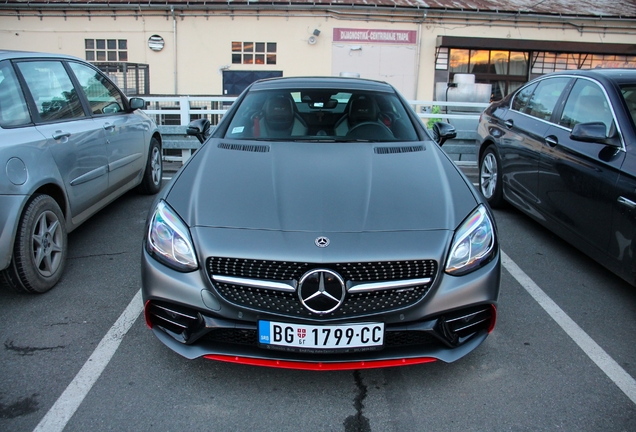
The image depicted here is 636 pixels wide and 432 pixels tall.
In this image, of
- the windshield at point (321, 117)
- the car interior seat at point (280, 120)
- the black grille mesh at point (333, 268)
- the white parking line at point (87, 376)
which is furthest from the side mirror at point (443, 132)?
the white parking line at point (87, 376)

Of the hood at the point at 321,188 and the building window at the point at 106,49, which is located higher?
the building window at the point at 106,49

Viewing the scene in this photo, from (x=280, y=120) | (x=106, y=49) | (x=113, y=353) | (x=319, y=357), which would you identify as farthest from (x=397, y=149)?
(x=106, y=49)

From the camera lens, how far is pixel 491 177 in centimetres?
570

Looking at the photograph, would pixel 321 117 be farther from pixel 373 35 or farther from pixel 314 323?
pixel 373 35

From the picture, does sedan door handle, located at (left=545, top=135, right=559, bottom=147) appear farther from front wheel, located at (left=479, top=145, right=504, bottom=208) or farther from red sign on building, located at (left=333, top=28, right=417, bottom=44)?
red sign on building, located at (left=333, top=28, right=417, bottom=44)

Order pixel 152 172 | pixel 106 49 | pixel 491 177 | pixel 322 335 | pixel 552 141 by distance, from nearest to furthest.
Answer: pixel 322 335 → pixel 552 141 → pixel 491 177 → pixel 152 172 → pixel 106 49

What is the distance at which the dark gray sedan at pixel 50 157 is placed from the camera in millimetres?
3234

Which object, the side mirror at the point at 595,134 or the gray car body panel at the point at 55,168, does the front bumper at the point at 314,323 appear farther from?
the side mirror at the point at 595,134

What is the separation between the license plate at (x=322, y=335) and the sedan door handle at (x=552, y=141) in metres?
2.79

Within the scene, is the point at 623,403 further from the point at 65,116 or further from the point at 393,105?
the point at 65,116

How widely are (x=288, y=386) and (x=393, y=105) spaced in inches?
90.2

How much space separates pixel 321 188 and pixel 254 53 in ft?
52.3

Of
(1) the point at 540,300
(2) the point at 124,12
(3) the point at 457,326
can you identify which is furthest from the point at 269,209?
(2) the point at 124,12

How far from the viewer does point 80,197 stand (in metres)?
4.06
